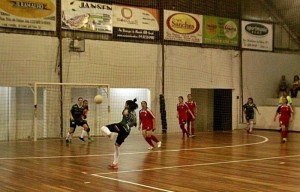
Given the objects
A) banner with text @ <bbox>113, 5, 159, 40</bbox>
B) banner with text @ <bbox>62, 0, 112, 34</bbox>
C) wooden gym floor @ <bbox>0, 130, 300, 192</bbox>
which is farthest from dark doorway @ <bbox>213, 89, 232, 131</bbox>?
wooden gym floor @ <bbox>0, 130, 300, 192</bbox>

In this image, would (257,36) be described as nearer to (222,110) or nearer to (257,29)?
(257,29)

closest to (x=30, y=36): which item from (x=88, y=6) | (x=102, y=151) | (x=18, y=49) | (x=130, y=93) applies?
(x=18, y=49)

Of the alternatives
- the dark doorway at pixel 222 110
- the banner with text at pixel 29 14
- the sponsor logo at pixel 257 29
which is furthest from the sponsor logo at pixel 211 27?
the banner with text at pixel 29 14

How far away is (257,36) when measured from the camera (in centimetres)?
2948

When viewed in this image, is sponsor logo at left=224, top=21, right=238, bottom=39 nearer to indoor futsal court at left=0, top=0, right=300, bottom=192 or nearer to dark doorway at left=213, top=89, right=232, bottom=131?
indoor futsal court at left=0, top=0, right=300, bottom=192

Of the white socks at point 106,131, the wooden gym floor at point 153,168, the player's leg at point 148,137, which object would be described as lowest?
the wooden gym floor at point 153,168

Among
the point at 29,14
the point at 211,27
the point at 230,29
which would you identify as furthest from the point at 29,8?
the point at 230,29

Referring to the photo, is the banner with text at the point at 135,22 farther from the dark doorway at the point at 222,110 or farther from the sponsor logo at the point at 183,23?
the dark doorway at the point at 222,110

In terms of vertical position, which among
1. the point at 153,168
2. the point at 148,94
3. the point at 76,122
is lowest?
the point at 153,168

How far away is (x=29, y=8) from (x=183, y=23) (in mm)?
8638

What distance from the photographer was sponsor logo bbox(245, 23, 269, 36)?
95.8 feet

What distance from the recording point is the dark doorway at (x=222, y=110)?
93.8 ft

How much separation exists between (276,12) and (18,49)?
16.4 metres

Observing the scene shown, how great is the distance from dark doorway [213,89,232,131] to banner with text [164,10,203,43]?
3.69m
